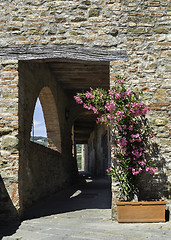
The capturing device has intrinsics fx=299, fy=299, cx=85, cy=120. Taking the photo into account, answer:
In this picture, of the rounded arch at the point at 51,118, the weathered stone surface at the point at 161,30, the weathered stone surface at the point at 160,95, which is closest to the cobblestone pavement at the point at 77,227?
the weathered stone surface at the point at 160,95

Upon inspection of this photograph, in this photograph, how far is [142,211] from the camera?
4113mm

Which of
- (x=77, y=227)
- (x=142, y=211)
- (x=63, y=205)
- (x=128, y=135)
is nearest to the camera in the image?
(x=77, y=227)

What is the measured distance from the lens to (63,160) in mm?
8844

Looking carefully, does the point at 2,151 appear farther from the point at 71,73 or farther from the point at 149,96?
the point at 71,73

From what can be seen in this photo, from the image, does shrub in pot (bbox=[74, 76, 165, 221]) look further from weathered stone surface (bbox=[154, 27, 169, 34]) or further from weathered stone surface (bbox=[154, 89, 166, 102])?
weathered stone surface (bbox=[154, 27, 169, 34])

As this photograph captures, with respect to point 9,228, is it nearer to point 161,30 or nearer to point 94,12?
point 94,12

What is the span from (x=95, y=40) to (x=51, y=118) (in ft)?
12.3

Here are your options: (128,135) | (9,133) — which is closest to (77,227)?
(128,135)

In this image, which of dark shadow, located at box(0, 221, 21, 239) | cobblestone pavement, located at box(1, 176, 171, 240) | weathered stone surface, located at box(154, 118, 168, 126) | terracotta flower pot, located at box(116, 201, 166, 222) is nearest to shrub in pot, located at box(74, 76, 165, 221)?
weathered stone surface, located at box(154, 118, 168, 126)

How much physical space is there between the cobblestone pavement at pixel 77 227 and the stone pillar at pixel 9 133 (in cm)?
49

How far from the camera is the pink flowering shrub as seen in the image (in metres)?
4.32

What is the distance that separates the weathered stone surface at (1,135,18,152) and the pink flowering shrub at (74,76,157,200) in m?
1.19

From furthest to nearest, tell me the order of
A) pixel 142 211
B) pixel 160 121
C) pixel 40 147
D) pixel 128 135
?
pixel 40 147
pixel 160 121
pixel 128 135
pixel 142 211

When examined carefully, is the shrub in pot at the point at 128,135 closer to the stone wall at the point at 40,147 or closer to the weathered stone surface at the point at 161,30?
the weathered stone surface at the point at 161,30
